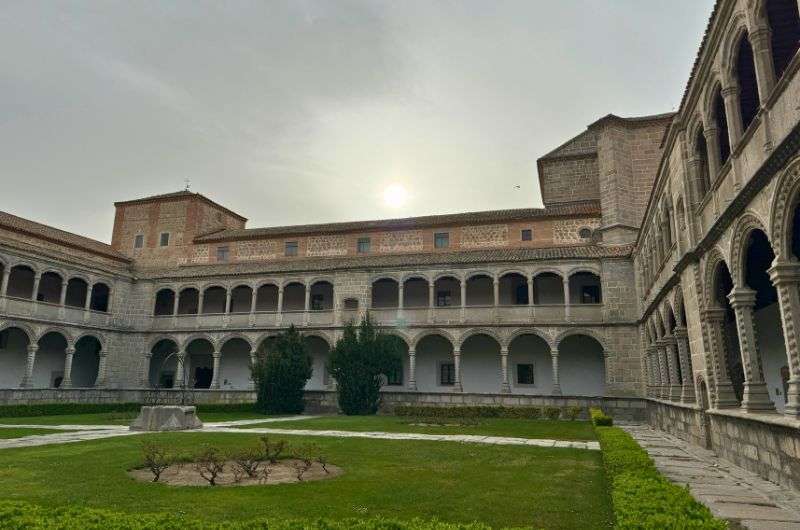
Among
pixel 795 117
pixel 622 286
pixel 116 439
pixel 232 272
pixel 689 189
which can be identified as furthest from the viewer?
pixel 232 272

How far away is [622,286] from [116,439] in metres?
20.9

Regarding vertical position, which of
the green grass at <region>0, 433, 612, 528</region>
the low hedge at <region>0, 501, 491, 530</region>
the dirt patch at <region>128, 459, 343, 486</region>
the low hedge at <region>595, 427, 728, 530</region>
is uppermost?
the low hedge at <region>595, 427, 728, 530</region>

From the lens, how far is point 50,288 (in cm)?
3038

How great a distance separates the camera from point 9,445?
12.4 metres

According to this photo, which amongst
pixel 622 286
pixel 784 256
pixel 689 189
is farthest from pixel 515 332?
pixel 784 256

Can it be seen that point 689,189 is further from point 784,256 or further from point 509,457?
point 509,457

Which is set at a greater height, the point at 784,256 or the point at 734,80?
the point at 734,80

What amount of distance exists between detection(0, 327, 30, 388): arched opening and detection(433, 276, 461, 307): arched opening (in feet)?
68.9

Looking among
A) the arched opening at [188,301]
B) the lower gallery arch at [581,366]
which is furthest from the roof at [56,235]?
the lower gallery arch at [581,366]

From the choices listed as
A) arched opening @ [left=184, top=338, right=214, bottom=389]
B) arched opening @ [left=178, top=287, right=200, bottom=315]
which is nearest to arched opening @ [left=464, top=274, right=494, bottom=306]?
arched opening @ [left=184, top=338, right=214, bottom=389]

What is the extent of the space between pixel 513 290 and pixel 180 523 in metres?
25.2

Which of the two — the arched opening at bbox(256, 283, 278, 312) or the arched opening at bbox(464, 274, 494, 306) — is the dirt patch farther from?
the arched opening at bbox(256, 283, 278, 312)

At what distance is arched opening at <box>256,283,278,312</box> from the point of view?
32.5 metres

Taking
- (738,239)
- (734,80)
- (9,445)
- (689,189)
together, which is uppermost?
(734,80)
